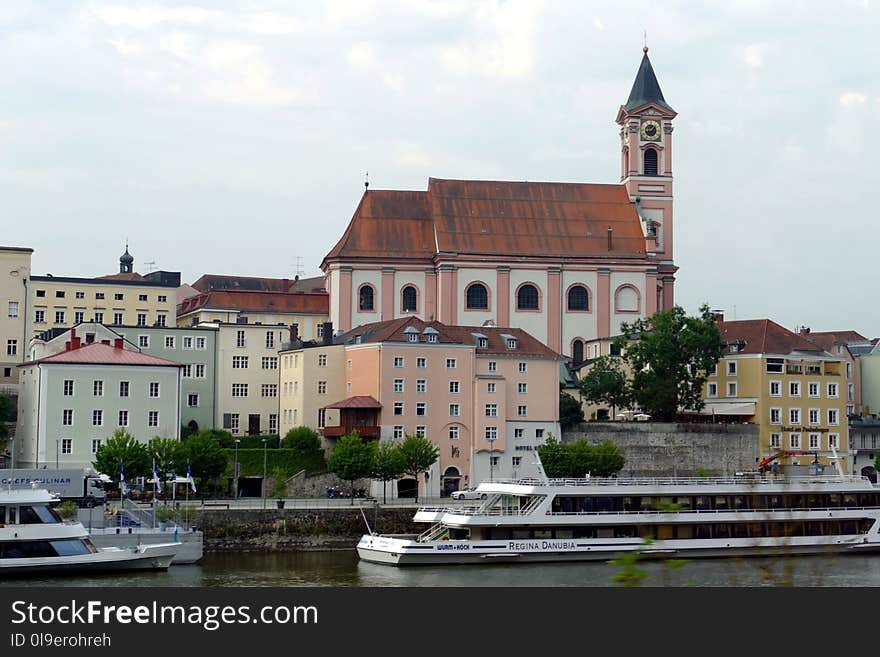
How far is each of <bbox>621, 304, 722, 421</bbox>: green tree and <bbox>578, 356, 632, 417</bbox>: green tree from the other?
79cm

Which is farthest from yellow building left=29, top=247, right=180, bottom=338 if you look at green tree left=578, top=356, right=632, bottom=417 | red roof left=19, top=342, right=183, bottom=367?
green tree left=578, top=356, right=632, bottom=417

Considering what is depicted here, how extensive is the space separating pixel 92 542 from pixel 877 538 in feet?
109

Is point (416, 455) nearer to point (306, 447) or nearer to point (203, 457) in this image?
point (306, 447)

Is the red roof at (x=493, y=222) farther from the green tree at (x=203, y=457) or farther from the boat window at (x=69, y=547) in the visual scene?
the boat window at (x=69, y=547)

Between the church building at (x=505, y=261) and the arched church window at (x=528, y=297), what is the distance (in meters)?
0.07

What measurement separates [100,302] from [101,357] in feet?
78.5

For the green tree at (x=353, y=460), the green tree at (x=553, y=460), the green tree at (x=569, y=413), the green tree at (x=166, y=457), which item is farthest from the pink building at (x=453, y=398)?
the green tree at (x=166, y=457)

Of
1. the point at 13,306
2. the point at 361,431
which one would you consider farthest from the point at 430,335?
the point at 13,306

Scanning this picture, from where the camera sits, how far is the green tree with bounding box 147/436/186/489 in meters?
71.6

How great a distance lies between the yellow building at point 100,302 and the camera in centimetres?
9875

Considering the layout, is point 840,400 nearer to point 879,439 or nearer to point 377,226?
point 879,439

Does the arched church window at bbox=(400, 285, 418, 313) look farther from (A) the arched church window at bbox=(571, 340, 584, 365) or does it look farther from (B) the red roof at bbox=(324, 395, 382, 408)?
(B) the red roof at bbox=(324, 395, 382, 408)

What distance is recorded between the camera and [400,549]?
5744 cm
